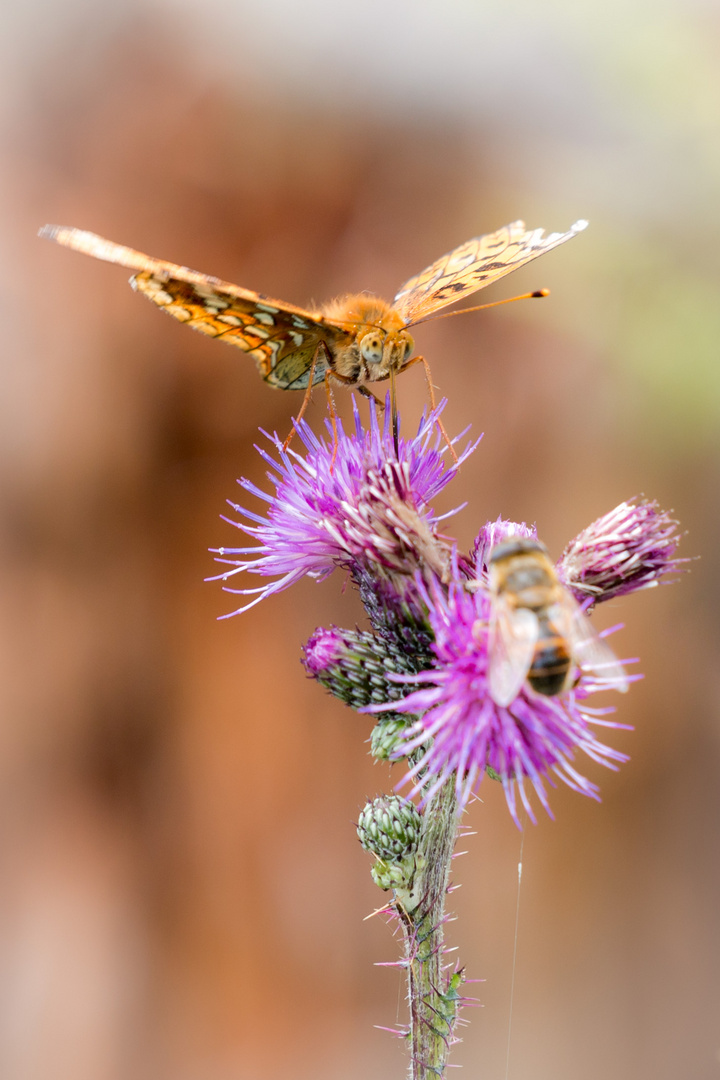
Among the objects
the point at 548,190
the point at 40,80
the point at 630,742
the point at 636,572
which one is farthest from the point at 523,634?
the point at 40,80

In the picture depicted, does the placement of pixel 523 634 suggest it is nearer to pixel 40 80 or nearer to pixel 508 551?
pixel 508 551

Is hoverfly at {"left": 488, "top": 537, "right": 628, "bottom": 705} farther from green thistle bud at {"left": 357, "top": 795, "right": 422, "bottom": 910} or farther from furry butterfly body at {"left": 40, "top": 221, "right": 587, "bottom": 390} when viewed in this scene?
furry butterfly body at {"left": 40, "top": 221, "right": 587, "bottom": 390}

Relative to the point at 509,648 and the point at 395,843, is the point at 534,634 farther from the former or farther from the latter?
the point at 395,843

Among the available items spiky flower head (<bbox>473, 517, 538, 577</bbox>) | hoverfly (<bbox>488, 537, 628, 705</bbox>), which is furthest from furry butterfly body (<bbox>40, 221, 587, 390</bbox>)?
hoverfly (<bbox>488, 537, 628, 705</bbox>)

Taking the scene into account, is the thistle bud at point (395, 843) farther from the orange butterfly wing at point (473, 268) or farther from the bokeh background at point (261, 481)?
the bokeh background at point (261, 481)

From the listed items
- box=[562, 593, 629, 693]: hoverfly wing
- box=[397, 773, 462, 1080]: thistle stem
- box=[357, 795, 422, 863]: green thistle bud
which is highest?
box=[562, 593, 629, 693]: hoverfly wing

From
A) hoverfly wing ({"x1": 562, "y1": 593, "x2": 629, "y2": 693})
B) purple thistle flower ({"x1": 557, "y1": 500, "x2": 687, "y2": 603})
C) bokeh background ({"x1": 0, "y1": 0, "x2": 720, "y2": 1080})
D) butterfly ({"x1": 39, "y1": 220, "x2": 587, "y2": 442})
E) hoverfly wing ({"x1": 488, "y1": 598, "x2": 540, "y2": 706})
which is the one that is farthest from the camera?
bokeh background ({"x1": 0, "y1": 0, "x2": 720, "y2": 1080})
